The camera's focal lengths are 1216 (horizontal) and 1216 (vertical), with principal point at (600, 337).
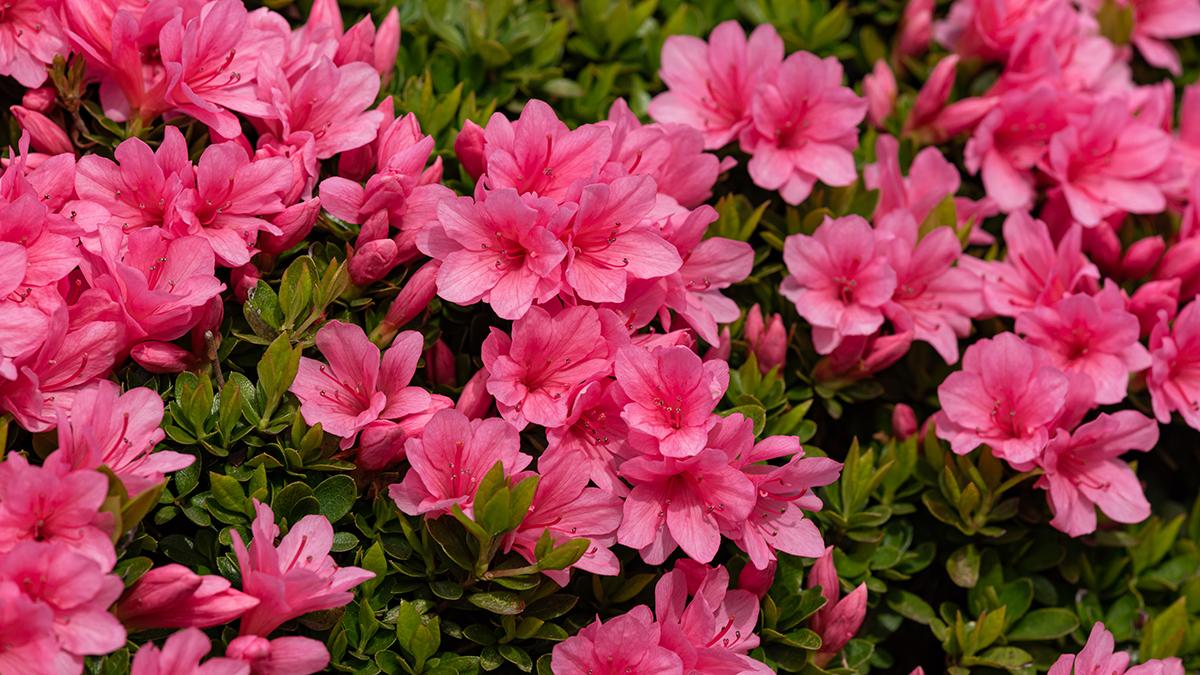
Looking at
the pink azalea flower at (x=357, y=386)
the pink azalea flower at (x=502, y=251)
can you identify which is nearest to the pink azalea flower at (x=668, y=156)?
the pink azalea flower at (x=502, y=251)

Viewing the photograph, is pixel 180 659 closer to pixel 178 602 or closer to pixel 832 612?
pixel 178 602

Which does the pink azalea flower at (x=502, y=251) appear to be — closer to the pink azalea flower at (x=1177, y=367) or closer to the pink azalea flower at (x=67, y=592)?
the pink azalea flower at (x=67, y=592)

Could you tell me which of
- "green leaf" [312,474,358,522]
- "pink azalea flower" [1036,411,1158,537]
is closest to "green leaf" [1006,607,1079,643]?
"pink azalea flower" [1036,411,1158,537]

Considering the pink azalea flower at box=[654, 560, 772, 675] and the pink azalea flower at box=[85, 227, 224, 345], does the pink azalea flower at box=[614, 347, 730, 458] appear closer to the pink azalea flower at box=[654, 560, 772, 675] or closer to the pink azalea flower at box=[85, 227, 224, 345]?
the pink azalea flower at box=[654, 560, 772, 675]

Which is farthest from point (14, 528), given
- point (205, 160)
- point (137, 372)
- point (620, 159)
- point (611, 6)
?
point (611, 6)

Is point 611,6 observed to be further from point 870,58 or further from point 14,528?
point 14,528
